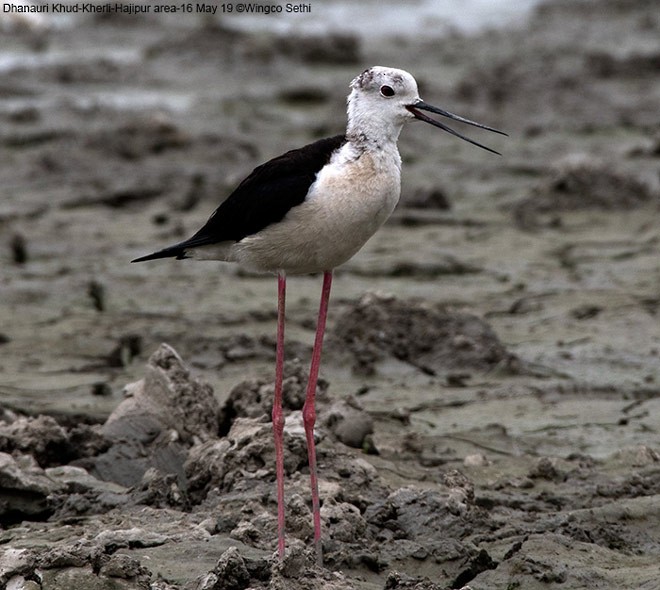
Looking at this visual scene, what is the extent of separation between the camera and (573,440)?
6227 millimetres

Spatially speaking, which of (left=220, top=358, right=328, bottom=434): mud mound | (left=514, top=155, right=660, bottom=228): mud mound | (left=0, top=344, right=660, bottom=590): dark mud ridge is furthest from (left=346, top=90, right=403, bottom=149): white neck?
(left=514, top=155, right=660, bottom=228): mud mound

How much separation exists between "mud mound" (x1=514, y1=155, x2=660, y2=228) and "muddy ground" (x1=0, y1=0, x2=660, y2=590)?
17 millimetres

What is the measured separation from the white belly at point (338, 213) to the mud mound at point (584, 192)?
5.52 meters

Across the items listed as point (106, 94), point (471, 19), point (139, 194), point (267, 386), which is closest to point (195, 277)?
point (139, 194)

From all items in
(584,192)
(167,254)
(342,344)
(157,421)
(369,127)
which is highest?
(369,127)

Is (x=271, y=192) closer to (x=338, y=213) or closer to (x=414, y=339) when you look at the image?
(x=338, y=213)

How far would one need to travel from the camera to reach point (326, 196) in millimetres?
4418

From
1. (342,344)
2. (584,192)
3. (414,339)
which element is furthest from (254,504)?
(584,192)

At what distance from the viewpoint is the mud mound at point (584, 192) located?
9.97 metres

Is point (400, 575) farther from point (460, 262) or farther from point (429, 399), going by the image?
point (460, 262)

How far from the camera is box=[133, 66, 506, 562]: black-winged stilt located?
443 centimetres

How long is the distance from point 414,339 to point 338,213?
2.93 meters

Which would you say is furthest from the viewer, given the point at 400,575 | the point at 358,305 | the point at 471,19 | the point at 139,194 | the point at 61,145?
the point at 471,19

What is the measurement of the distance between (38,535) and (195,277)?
4.25 meters
